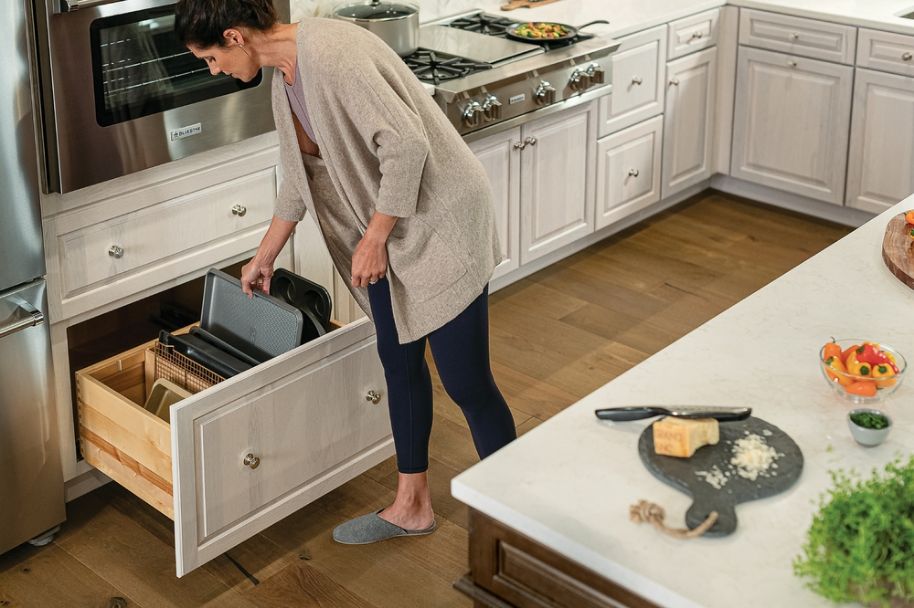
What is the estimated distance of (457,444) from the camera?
124 inches

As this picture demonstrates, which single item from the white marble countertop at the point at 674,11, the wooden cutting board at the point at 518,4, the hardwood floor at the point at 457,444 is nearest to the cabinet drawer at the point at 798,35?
the white marble countertop at the point at 674,11

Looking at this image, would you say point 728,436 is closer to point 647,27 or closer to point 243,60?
point 243,60

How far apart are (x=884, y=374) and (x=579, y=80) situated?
215 centimetres

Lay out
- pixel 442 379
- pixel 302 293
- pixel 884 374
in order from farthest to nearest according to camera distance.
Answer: pixel 302 293
pixel 442 379
pixel 884 374

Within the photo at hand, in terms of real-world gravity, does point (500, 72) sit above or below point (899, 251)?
above

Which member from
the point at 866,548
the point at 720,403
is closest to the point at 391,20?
the point at 720,403

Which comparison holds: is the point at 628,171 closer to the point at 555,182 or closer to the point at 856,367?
the point at 555,182

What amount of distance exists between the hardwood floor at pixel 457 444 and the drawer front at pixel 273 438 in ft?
0.44

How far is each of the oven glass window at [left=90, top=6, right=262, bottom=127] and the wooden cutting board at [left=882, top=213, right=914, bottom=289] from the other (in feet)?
4.86

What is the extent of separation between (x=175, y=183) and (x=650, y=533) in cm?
164

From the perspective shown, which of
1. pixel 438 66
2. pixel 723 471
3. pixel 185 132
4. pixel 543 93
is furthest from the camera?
pixel 543 93

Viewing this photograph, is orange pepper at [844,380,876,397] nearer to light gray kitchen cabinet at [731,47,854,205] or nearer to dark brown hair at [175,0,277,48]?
dark brown hair at [175,0,277,48]

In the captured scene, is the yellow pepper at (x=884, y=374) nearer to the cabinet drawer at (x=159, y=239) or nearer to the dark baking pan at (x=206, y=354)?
the dark baking pan at (x=206, y=354)

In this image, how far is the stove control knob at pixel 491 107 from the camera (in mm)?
3451
